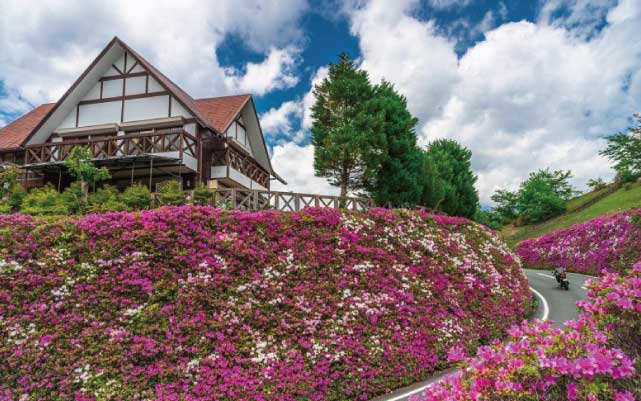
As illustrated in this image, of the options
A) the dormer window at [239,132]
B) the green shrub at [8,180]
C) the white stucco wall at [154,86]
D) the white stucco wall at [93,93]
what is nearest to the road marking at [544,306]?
the dormer window at [239,132]

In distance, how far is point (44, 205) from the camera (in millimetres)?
14742

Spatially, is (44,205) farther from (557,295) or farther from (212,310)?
(557,295)

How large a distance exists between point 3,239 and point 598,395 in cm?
1198

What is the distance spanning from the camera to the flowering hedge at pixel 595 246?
73.1ft

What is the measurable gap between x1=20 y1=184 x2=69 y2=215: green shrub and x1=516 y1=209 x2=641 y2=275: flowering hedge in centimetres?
2906

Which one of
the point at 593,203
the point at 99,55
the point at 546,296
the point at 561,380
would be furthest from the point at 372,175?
the point at 593,203

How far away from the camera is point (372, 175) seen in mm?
23297

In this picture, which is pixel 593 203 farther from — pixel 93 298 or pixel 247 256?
pixel 93 298

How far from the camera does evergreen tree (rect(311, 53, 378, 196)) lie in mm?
22078

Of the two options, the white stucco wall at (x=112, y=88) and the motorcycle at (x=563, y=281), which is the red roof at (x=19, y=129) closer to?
the white stucco wall at (x=112, y=88)

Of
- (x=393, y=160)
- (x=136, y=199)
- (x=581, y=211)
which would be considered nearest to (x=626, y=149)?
(x=581, y=211)

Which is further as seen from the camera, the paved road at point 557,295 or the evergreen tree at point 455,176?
the evergreen tree at point 455,176

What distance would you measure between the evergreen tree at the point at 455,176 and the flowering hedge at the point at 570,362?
3125cm

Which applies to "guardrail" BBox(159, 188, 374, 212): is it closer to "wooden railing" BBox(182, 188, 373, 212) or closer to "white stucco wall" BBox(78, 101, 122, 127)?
"wooden railing" BBox(182, 188, 373, 212)
